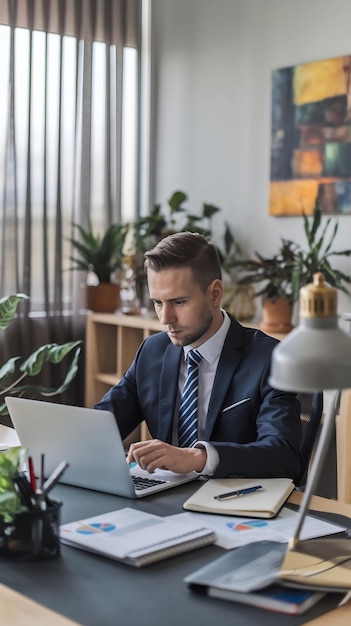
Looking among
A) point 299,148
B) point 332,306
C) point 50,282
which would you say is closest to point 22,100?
point 50,282

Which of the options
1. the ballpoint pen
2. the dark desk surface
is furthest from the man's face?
the dark desk surface

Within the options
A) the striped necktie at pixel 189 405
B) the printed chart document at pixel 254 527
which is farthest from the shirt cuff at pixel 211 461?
the striped necktie at pixel 189 405

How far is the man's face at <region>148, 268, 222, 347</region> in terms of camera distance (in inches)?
93.9

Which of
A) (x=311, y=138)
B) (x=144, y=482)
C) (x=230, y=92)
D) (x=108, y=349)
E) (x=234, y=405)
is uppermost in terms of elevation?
(x=230, y=92)

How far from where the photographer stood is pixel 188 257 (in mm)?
2412

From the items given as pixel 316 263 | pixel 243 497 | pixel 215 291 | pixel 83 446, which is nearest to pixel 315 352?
pixel 243 497

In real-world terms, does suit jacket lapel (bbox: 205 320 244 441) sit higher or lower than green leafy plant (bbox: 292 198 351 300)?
lower

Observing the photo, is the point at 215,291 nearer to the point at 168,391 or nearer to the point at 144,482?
the point at 168,391

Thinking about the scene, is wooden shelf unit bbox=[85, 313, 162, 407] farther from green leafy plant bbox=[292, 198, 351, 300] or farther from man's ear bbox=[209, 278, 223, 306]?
man's ear bbox=[209, 278, 223, 306]

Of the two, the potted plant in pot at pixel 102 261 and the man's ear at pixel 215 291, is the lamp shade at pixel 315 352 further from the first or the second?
the potted plant in pot at pixel 102 261

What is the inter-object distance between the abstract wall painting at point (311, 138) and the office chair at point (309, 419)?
1.84 meters

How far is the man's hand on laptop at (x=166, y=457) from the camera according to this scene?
198 centimetres

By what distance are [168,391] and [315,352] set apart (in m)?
1.25

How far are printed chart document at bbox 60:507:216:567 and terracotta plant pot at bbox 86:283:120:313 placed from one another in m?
3.05
